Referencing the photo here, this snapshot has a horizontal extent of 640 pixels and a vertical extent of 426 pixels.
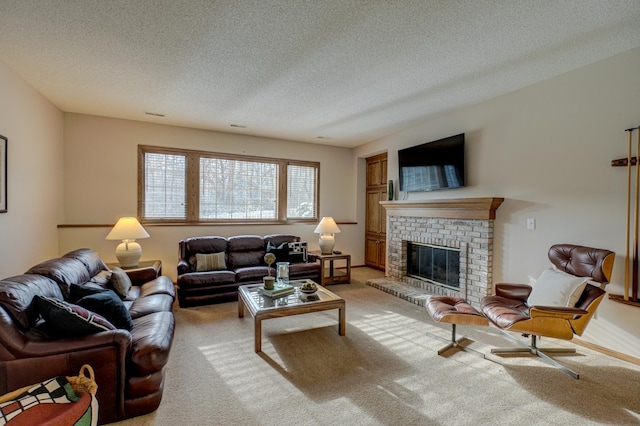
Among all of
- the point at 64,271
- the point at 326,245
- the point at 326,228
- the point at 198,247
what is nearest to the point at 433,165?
the point at 326,228

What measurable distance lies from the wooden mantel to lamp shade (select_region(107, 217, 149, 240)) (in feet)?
13.1

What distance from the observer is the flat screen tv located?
401 cm

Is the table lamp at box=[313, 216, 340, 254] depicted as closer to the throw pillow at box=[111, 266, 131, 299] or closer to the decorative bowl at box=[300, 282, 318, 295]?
the decorative bowl at box=[300, 282, 318, 295]

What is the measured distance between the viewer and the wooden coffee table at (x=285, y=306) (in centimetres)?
269

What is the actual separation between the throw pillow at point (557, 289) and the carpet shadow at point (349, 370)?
54.2 inches

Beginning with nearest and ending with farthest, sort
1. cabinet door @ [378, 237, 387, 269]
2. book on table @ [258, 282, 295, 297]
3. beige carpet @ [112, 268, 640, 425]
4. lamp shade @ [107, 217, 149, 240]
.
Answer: beige carpet @ [112, 268, 640, 425], book on table @ [258, 282, 295, 297], lamp shade @ [107, 217, 149, 240], cabinet door @ [378, 237, 387, 269]

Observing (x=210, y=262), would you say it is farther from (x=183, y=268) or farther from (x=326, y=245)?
(x=326, y=245)

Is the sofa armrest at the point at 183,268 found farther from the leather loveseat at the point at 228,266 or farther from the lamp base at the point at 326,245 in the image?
the lamp base at the point at 326,245

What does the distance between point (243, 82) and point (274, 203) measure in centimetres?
286

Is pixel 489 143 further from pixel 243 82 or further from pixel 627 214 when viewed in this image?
pixel 243 82

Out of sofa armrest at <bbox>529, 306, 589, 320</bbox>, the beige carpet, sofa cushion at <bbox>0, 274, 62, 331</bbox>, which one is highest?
→ sofa cushion at <bbox>0, 274, 62, 331</bbox>

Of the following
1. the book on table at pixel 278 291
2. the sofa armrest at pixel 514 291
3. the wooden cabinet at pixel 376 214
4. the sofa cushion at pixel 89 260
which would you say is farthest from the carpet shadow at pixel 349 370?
the wooden cabinet at pixel 376 214

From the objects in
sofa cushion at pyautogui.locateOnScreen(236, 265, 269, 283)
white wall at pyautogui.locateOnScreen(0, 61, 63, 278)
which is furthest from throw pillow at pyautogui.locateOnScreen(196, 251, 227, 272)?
white wall at pyautogui.locateOnScreen(0, 61, 63, 278)

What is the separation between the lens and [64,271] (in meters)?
2.42
